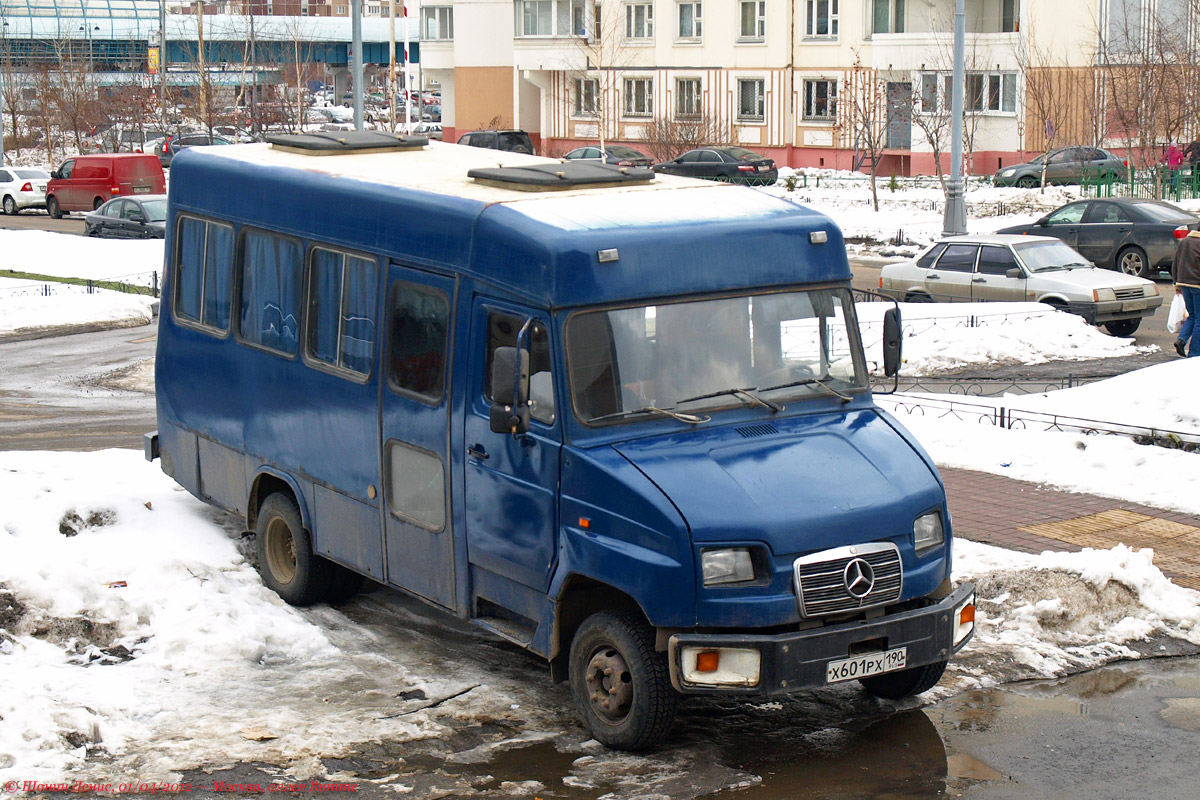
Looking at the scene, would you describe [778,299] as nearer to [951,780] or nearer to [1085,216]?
[951,780]

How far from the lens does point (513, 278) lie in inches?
288

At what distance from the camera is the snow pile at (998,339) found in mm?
19703

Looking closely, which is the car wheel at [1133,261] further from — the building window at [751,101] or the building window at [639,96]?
the building window at [639,96]

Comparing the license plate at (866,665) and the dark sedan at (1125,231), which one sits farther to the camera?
the dark sedan at (1125,231)

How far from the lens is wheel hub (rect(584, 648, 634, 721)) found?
22.8 feet

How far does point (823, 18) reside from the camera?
58.0m

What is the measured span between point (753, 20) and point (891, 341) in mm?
54828

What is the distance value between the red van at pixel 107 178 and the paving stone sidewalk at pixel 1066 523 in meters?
34.8

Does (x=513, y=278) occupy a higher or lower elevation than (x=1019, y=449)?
higher

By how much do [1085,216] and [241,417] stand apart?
2102 centimetres

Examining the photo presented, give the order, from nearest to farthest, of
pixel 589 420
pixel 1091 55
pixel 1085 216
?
pixel 589 420 → pixel 1085 216 → pixel 1091 55

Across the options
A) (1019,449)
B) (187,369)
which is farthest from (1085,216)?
(187,369)

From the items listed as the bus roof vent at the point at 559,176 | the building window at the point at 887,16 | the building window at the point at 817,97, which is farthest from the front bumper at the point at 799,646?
the building window at the point at 817,97

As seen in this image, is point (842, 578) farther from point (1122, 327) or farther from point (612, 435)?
point (1122, 327)
